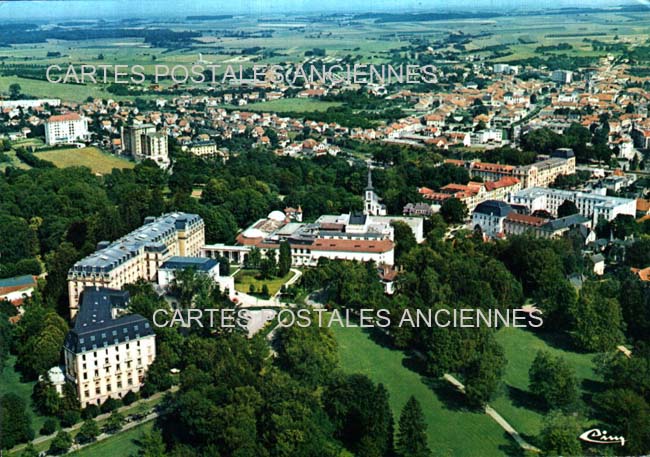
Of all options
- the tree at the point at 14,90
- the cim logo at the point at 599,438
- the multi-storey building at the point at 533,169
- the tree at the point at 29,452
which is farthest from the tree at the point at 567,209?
the tree at the point at 14,90

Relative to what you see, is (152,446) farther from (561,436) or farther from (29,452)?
(561,436)

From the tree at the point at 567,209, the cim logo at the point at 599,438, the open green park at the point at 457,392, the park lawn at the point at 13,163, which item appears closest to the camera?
the cim logo at the point at 599,438

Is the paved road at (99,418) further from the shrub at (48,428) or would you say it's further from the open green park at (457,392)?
the open green park at (457,392)

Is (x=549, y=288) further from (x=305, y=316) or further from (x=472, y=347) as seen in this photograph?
(x=305, y=316)

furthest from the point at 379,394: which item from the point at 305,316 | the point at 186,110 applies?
the point at 186,110

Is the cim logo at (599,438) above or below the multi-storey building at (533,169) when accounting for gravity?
below

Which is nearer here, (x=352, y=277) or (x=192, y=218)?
(x=352, y=277)
